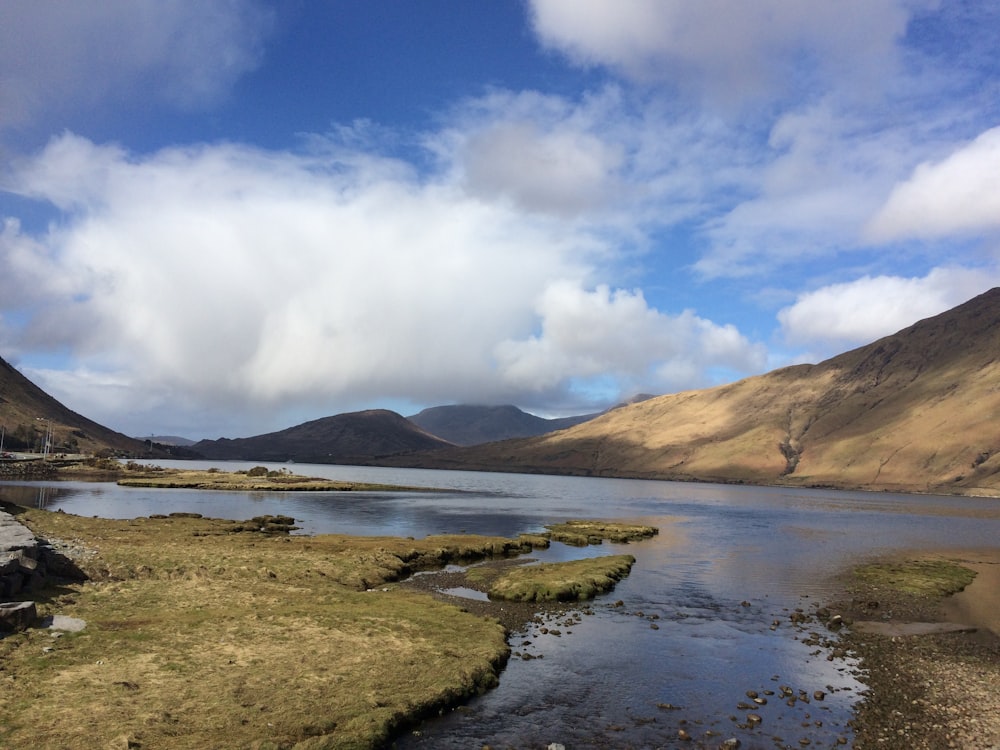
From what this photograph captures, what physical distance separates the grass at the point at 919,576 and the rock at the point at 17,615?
64445 millimetres

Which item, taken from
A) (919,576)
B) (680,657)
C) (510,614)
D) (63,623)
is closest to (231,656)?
(63,623)

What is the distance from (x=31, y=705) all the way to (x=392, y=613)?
20457mm

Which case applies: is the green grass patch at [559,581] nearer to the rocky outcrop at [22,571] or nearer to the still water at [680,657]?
the still water at [680,657]

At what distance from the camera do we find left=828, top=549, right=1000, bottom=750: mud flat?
2559 cm

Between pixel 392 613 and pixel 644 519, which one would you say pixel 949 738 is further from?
pixel 644 519

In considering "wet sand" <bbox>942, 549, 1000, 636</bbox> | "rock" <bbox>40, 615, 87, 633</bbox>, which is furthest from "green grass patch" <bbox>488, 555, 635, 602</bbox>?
"rock" <bbox>40, 615, 87, 633</bbox>

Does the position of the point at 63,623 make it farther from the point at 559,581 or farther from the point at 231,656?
the point at 559,581

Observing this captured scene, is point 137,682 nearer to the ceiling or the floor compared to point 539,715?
nearer to the ceiling

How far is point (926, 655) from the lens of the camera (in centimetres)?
3653

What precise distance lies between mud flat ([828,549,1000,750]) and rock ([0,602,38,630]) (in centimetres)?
3499

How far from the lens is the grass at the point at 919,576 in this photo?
58.0m

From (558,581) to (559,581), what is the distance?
0.30 ft

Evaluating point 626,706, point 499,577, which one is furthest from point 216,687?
point 499,577

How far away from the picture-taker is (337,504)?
140375 mm
